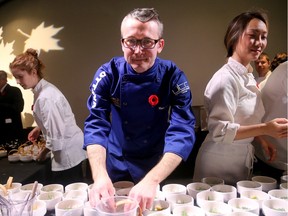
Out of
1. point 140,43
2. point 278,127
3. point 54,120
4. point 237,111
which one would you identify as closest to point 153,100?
point 140,43

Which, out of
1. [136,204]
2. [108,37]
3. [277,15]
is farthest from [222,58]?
[136,204]

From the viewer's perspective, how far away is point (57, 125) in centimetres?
179

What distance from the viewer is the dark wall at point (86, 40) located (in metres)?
1.90

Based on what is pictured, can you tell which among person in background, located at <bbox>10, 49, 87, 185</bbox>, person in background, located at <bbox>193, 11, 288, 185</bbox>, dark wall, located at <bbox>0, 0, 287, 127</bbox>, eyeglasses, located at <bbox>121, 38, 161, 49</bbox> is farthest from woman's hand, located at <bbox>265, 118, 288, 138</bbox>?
person in background, located at <bbox>10, 49, 87, 185</bbox>

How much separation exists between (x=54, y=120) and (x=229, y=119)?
106 cm

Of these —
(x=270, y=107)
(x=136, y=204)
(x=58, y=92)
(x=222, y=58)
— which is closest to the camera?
(x=136, y=204)

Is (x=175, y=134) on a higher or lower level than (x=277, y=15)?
lower

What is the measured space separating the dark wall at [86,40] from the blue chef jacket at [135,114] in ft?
2.45

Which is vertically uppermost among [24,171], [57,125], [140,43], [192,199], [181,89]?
[140,43]

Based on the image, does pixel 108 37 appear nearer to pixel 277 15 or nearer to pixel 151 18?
pixel 151 18

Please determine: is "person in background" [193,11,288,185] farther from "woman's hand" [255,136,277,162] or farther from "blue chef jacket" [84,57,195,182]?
"blue chef jacket" [84,57,195,182]

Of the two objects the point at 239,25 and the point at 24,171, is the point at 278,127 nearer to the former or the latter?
the point at 239,25

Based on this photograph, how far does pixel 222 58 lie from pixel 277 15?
724 mm

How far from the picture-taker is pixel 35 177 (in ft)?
5.95
